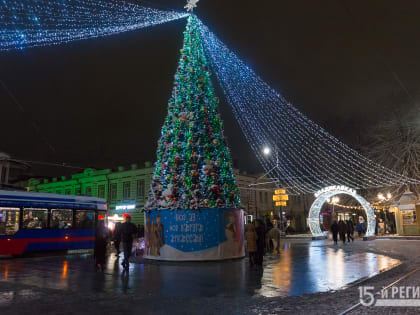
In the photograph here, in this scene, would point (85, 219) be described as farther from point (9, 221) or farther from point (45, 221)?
point (9, 221)

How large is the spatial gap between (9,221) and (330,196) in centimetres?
2285

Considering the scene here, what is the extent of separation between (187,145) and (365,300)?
9.73m

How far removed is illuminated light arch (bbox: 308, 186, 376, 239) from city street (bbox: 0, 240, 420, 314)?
1402cm

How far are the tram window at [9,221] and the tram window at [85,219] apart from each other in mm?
3689

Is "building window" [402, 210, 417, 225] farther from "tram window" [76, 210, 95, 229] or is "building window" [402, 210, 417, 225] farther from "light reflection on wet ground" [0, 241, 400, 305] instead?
"tram window" [76, 210, 95, 229]

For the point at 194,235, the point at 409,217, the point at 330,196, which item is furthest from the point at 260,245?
the point at 409,217

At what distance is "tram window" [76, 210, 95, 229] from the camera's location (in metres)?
21.5

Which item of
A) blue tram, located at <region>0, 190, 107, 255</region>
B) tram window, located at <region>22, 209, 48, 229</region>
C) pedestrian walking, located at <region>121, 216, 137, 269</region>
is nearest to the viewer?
pedestrian walking, located at <region>121, 216, 137, 269</region>

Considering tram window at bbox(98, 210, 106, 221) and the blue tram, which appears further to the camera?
tram window at bbox(98, 210, 106, 221)

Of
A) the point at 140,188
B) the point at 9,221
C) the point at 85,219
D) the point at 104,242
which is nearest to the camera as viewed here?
the point at 104,242

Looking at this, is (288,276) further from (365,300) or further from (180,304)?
(180,304)

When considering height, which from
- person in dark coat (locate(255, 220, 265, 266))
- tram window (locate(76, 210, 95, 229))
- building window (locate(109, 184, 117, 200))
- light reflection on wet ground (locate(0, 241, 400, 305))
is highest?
building window (locate(109, 184, 117, 200))

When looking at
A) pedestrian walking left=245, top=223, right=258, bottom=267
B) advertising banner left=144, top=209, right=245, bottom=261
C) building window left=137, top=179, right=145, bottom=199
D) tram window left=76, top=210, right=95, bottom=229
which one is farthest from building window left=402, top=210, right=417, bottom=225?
building window left=137, top=179, right=145, bottom=199

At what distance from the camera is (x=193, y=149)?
15438mm
